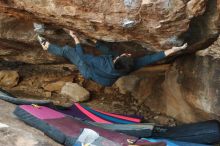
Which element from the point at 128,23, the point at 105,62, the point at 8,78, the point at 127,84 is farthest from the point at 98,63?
the point at 8,78

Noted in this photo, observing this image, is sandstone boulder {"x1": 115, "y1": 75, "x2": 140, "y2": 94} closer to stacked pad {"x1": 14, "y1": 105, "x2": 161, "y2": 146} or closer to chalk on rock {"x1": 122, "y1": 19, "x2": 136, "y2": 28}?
stacked pad {"x1": 14, "y1": 105, "x2": 161, "y2": 146}

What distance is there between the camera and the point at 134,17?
5020 mm

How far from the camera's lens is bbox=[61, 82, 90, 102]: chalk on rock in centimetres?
792

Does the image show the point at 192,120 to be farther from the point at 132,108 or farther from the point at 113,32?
the point at 113,32

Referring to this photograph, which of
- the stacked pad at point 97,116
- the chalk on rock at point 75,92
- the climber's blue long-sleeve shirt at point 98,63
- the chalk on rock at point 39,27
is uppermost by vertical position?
the chalk on rock at point 39,27

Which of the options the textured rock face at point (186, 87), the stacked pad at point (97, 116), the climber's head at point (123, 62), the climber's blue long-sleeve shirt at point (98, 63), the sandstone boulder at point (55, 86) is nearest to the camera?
the climber's head at point (123, 62)

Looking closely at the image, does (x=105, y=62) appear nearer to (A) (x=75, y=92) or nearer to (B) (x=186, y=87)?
(B) (x=186, y=87)

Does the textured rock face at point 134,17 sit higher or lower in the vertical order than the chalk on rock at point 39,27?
higher

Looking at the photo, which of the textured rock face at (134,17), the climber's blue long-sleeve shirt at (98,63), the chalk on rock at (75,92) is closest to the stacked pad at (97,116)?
the climber's blue long-sleeve shirt at (98,63)

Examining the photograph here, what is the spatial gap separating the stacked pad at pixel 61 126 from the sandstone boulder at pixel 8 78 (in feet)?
9.55

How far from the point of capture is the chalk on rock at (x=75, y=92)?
7918mm

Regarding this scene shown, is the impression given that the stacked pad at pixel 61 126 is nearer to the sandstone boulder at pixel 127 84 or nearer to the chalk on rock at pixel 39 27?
the chalk on rock at pixel 39 27

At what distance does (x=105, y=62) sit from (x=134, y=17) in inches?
33.7

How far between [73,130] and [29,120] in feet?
1.94
